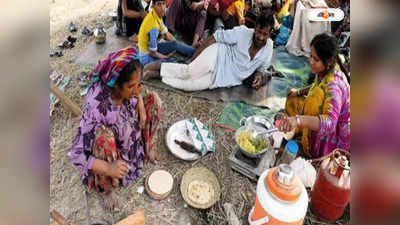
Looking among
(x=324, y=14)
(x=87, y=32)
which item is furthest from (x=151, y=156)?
(x=324, y=14)

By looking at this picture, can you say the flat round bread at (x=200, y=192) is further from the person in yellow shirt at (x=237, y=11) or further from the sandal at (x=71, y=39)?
the person in yellow shirt at (x=237, y=11)

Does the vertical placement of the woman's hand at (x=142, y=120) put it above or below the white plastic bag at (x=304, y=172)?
above

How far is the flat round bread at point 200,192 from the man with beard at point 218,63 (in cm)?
88

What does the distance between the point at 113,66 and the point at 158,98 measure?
53 centimetres

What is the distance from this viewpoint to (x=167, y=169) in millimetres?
1964

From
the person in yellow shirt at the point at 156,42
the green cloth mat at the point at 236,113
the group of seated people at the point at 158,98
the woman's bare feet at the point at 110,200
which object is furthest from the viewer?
the person in yellow shirt at the point at 156,42

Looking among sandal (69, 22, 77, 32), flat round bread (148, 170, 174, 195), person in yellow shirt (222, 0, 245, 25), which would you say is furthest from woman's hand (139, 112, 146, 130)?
person in yellow shirt (222, 0, 245, 25)

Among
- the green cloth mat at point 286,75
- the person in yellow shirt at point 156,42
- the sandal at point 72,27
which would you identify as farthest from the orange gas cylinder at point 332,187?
the sandal at point 72,27

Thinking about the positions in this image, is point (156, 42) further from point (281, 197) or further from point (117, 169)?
point (281, 197)

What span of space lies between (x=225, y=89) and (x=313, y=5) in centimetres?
110

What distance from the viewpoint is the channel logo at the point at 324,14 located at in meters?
2.08

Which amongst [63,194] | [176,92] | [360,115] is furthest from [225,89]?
[360,115]

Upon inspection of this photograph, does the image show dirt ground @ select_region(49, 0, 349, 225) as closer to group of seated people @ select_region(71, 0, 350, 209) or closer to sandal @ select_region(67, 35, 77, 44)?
group of seated people @ select_region(71, 0, 350, 209)

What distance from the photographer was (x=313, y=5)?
8.95 feet
